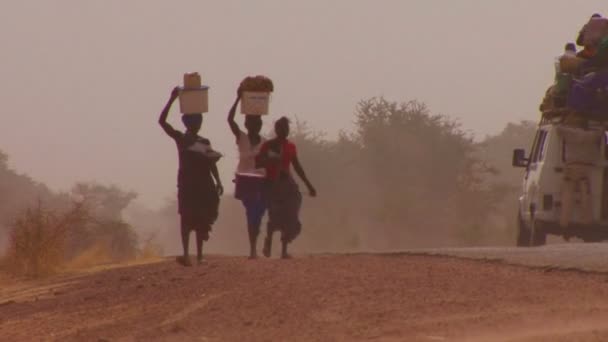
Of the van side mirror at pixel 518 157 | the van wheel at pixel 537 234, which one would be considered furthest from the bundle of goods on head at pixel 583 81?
the van wheel at pixel 537 234

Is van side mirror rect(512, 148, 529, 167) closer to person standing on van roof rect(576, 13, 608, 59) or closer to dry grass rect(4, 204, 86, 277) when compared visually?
person standing on van roof rect(576, 13, 608, 59)

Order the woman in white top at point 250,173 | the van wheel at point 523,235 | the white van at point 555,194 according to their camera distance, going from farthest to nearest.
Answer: the van wheel at point 523,235, the white van at point 555,194, the woman in white top at point 250,173

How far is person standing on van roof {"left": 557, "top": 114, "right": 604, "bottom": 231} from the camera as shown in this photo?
789 inches

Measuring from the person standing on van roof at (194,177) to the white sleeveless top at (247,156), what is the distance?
44 cm

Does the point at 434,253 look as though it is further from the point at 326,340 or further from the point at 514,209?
the point at 514,209

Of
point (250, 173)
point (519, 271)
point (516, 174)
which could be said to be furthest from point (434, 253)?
point (516, 174)

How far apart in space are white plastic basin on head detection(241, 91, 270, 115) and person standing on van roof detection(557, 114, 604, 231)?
539 cm

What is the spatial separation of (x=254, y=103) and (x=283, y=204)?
3.82 feet

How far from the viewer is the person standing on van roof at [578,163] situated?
20.0 meters

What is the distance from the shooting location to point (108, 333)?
11.0m

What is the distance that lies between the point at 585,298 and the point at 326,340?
258 cm

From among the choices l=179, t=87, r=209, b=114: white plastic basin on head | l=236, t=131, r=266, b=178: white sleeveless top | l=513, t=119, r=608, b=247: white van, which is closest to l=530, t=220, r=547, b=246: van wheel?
l=513, t=119, r=608, b=247: white van

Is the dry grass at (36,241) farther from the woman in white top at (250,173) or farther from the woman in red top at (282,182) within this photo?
the woman in red top at (282,182)

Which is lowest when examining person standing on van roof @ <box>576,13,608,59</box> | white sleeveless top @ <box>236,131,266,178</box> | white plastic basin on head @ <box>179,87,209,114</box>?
white sleeveless top @ <box>236,131,266,178</box>
